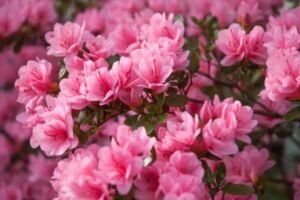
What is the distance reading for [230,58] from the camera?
1323 mm

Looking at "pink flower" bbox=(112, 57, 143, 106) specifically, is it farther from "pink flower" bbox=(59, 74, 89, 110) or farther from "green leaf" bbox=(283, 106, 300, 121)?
"green leaf" bbox=(283, 106, 300, 121)

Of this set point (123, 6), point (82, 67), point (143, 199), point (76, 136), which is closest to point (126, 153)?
point (143, 199)

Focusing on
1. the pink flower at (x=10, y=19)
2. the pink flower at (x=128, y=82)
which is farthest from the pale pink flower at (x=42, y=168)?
the pink flower at (x=128, y=82)

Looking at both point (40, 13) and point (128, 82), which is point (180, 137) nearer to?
point (128, 82)

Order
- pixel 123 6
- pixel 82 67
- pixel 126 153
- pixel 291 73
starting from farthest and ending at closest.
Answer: pixel 123 6
pixel 82 67
pixel 291 73
pixel 126 153

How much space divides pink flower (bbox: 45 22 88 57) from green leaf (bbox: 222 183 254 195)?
419 mm

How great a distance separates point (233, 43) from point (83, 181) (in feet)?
1.56

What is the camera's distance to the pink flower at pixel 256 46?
4.27ft

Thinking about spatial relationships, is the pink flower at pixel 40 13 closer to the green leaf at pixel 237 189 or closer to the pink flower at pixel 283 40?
the pink flower at pixel 283 40

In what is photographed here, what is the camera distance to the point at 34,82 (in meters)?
1.27

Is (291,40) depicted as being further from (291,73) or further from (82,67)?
(82,67)

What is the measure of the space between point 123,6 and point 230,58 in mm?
615

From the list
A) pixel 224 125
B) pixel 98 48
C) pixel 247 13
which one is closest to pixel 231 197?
pixel 224 125

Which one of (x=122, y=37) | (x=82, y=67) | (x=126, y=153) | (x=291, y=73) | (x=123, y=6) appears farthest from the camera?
(x=123, y=6)
